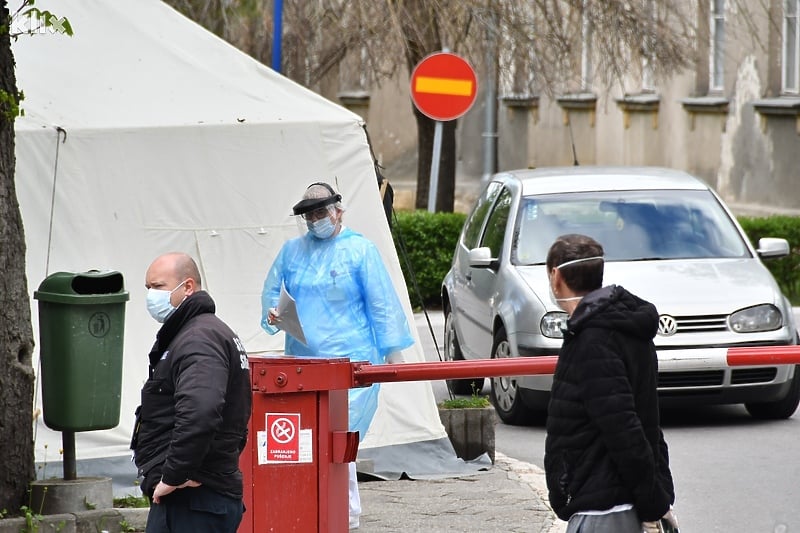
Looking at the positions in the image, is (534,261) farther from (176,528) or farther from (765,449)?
(176,528)

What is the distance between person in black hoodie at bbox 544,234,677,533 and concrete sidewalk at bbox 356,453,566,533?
2847 mm

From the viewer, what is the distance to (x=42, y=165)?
848 cm

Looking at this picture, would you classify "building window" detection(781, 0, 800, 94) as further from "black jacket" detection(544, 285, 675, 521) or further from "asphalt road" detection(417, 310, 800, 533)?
"black jacket" detection(544, 285, 675, 521)

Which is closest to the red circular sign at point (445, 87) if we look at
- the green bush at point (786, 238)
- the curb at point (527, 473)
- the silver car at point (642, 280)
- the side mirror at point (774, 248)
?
the silver car at point (642, 280)

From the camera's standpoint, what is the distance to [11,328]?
6.78 meters

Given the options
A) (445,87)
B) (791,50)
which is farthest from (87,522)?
(791,50)

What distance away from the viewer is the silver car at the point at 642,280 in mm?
9672

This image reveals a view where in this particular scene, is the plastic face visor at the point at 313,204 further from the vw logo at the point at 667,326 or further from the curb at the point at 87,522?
the vw logo at the point at 667,326

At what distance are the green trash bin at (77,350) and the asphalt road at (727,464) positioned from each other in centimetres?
292

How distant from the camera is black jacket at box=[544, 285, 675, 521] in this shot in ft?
14.2

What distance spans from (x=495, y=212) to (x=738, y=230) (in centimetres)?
181

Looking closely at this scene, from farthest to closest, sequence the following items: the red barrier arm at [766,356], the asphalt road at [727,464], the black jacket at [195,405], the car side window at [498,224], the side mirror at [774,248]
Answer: the car side window at [498,224] → the side mirror at [774,248] → the asphalt road at [727,464] → the red barrier arm at [766,356] → the black jacket at [195,405]

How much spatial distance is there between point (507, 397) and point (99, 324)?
3.99 m

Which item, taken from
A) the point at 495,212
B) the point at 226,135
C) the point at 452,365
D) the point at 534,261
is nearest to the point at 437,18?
the point at 495,212
